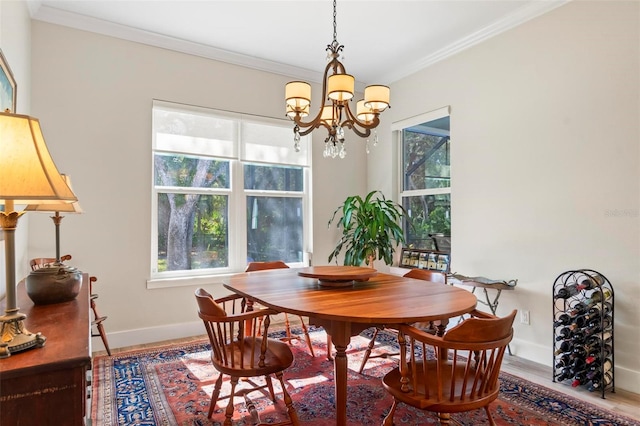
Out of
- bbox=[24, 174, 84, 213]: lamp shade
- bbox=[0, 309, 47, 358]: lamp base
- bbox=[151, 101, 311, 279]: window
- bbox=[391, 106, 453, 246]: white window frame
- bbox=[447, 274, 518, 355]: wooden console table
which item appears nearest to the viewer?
bbox=[0, 309, 47, 358]: lamp base

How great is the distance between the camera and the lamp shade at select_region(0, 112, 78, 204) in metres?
0.94

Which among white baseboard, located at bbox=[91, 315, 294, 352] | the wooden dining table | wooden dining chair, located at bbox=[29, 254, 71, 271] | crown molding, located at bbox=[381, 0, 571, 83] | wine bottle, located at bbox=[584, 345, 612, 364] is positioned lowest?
white baseboard, located at bbox=[91, 315, 294, 352]

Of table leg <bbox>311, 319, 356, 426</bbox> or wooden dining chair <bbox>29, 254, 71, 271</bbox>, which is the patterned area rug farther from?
wooden dining chair <bbox>29, 254, 71, 271</bbox>

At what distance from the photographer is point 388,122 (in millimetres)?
4691

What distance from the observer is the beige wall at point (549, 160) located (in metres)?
2.58

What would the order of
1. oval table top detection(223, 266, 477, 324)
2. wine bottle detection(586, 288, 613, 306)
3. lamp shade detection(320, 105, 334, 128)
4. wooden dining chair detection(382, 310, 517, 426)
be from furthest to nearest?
lamp shade detection(320, 105, 334, 128) < wine bottle detection(586, 288, 613, 306) < oval table top detection(223, 266, 477, 324) < wooden dining chair detection(382, 310, 517, 426)

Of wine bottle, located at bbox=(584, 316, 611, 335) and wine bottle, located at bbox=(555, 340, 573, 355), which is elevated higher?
wine bottle, located at bbox=(584, 316, 611, 335)

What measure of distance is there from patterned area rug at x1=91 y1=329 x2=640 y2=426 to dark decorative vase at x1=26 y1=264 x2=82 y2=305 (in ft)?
3.27

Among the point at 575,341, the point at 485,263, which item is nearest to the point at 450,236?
the point at 485,263

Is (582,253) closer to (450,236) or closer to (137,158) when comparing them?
(450,236)

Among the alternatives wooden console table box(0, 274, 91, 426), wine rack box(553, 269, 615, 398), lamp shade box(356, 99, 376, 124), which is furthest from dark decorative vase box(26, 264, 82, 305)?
wine rack box(553, 269, 615, 398)

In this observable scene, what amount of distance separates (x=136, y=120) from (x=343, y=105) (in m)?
2.25

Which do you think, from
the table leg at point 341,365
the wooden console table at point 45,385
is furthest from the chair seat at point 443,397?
the wooden console table at point 45,385

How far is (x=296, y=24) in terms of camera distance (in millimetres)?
3342
